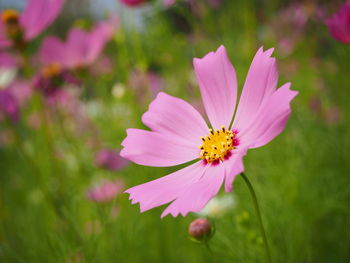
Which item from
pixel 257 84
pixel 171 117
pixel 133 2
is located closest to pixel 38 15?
pixel 133 2

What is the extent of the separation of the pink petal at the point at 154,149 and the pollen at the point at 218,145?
0.07 ft

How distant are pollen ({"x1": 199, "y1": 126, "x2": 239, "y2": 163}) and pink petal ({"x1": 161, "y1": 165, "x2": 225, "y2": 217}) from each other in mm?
50

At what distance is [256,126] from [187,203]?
4.2 inches

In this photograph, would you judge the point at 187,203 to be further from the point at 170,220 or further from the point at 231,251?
the point at 170,220

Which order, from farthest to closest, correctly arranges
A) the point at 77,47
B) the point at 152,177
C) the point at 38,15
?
the point at 77,47 < the point at 152,177 < the point at 38,15

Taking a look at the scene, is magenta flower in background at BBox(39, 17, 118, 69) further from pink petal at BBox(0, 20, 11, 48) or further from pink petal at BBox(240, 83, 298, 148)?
pink petal at BBox(240, 83, 298, 148)

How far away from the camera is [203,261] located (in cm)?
96

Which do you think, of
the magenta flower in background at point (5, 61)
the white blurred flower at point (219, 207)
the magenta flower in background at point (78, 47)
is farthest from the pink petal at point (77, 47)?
the white blurred flower at point (219, 207)

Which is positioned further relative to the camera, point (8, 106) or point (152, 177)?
point (152, 177)

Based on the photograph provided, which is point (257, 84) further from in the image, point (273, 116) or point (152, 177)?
point (152, 177)

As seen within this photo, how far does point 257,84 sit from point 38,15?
55cm

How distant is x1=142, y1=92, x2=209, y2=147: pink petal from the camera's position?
0.50m

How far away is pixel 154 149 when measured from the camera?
0.48 m

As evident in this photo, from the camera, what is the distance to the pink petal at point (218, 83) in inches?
17.6
